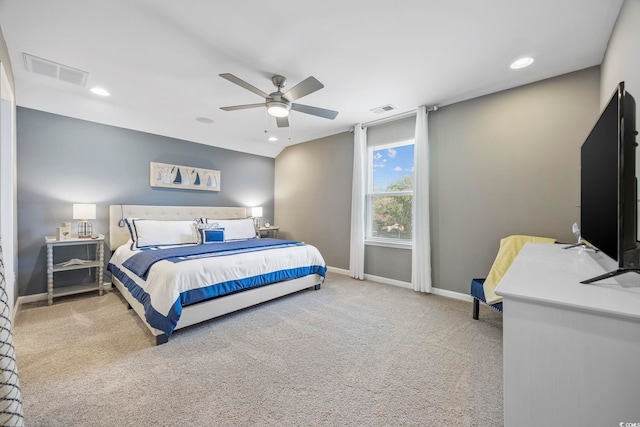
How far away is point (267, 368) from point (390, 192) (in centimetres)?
311

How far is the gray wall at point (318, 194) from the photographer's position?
184 inches

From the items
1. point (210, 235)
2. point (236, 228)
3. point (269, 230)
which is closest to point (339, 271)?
point (269, 230)

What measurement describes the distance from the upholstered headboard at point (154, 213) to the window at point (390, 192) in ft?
8.93

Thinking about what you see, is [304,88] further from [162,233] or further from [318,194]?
[162,233]

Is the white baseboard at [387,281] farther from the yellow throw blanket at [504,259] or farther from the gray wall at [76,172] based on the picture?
the gray wall at [76,172]


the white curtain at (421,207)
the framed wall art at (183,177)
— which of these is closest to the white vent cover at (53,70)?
the framed wall art at (183,177)

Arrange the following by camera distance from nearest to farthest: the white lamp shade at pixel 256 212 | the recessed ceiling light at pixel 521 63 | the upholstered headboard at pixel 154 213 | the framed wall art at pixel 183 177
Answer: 1. the recessed ceiling light at pixel 521 63
2. the upholstered headboard at pixel 154 213
3. the framed wall art at pixel 183 177
4. the white lamp shade at pixel 256 212

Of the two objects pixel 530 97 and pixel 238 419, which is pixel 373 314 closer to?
pixel 238 419

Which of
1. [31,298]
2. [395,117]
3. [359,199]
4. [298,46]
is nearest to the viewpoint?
[298,46]

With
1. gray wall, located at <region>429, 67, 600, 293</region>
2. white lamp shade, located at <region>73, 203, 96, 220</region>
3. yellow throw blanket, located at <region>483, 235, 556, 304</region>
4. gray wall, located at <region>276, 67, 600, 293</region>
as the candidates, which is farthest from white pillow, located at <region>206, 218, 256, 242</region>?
yellow throw blanket, located at <region>483, 235, 556, 304</region>

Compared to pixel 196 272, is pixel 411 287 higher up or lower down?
lower down

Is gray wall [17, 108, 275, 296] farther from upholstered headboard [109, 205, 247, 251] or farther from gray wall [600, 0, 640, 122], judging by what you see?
gray wall [600, 0, 640, 122]

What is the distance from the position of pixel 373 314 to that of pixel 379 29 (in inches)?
108

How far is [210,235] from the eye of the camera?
13.3ft
